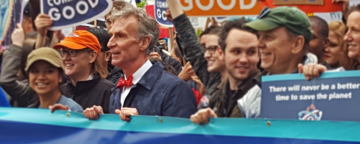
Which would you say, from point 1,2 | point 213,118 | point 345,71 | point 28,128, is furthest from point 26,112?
point 345,71

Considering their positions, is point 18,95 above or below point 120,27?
below

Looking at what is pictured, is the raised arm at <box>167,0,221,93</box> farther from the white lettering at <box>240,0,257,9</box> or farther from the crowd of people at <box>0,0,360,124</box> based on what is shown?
the white lettering at <box>240,0,257,9</box>

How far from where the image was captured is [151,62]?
4055 millimetres

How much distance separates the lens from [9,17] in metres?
4.93

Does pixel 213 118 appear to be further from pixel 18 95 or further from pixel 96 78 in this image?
pixel 18 95

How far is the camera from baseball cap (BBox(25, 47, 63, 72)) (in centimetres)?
443

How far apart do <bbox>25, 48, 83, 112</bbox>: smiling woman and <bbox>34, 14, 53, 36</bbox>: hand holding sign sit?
0.16 metres

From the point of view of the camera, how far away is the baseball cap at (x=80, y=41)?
4375mm

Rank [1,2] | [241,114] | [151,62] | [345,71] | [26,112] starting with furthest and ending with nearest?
[1,2]
[26,112]
[151,62]
[241,114]
[345,71]

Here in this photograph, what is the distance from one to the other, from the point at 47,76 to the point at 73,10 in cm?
56

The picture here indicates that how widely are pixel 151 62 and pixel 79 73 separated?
0.68 metres

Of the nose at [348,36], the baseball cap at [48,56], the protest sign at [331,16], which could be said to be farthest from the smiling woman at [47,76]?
the nose at [348,36]

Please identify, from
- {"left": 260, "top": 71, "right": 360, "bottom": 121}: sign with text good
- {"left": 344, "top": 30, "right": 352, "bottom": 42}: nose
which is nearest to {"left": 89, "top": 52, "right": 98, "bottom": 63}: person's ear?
{"left": 260, "top": 71, "right": 360, "bottom": 121}: sign with text good

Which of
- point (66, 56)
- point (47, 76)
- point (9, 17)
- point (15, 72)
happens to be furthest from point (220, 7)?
point (9, 17)
